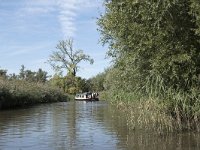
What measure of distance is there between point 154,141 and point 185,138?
58.4 inches

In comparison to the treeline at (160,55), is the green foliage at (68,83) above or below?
above

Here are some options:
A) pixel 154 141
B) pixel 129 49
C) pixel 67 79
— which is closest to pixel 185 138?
pixel 154 141

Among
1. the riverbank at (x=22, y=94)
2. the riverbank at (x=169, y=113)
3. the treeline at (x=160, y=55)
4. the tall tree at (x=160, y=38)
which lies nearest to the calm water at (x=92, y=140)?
the riverbank at (x=169, y=113)

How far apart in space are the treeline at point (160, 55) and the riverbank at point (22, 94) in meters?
31.8

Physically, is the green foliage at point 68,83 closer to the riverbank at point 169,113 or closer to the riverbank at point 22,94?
the riverbank at point 22,94

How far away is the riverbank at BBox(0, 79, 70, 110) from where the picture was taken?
52812 mm

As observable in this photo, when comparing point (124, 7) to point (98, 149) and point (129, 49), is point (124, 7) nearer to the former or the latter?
point (129, 49)

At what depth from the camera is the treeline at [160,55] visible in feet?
60.7

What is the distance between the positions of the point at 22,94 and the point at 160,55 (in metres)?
42.6

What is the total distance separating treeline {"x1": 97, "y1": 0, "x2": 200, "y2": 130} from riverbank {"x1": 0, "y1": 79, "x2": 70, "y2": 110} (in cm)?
3177

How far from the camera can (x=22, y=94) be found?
5916 cm

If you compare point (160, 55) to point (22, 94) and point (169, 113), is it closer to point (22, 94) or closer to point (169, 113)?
point (169, 113)

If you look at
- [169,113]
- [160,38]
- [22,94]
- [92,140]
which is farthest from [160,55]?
[22,94]

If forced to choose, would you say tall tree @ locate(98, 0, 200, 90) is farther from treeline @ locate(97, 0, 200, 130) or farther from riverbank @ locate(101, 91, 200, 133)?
riverbank @ locate(101, 91, 200, 133)
